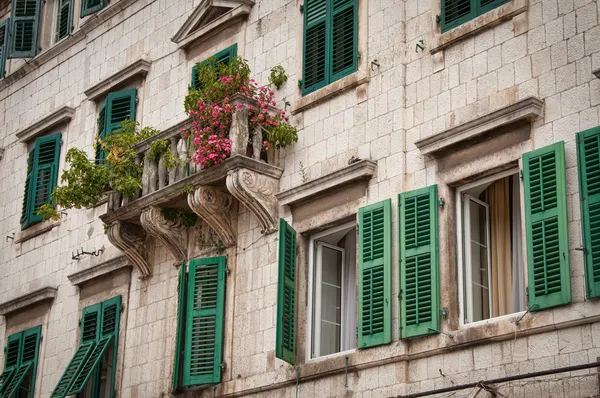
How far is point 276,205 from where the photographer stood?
60.6 ft

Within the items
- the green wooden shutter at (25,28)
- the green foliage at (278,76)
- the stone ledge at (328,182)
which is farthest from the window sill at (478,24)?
the green wooden shutter at (25,28)

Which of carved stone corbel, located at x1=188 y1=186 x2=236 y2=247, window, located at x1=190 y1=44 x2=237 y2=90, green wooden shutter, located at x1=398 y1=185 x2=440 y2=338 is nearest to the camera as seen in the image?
green wooden shutter, located at x1=398 y1=185 x2=440 y2=338

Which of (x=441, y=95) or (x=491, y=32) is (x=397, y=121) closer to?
(x=441, y=95)

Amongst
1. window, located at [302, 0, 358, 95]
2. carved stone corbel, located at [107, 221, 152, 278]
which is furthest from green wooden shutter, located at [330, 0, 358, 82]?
carved stone corbel, located at [107, 221, 152, 278]

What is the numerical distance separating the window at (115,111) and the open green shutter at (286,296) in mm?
5960

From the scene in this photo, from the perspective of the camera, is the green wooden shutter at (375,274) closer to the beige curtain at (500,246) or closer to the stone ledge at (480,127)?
the stone ledge at (480,127)

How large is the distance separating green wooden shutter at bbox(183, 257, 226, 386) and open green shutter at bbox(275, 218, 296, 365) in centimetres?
153

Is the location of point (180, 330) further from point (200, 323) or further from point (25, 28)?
point (25, 28)

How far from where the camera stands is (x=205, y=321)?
18.6 m

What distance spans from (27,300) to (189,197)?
5.96 meters

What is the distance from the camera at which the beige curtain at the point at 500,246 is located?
15.3 metres

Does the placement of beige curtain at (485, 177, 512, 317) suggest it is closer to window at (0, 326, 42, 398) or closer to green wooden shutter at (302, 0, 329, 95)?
green wooden shutter at (302, 0, 329, 95)

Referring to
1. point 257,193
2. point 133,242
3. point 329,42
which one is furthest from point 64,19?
point 257,193

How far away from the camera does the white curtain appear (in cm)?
1722
